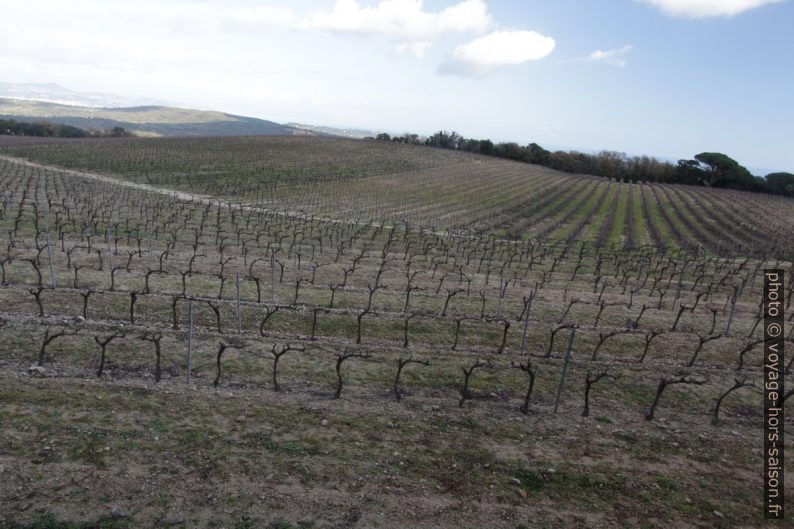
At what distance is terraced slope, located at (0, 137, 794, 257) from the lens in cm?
4009

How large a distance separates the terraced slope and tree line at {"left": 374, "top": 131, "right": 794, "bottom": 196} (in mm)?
10350

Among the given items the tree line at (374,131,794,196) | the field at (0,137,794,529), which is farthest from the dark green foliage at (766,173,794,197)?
the field at (0,137,794,529)

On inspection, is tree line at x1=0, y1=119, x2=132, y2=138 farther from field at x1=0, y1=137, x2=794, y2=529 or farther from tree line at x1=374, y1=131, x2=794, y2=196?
field at x1=0, y1=137, x2=794, y2=529

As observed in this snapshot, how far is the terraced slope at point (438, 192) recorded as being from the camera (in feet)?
132

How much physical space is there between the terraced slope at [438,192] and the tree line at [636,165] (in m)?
10.3

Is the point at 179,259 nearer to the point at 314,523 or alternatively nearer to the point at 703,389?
the point at 314,523

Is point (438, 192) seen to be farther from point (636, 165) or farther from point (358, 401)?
point (636, 165)

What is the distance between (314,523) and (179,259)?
15.0 meters

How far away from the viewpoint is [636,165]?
92562 millimetres

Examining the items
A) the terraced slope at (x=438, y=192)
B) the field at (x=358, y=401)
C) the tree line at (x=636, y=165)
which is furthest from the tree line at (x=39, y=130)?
the field at (x=358, y=401)

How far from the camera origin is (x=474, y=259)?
82.8 ft

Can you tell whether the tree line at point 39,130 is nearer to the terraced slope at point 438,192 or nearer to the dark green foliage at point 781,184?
the terraced slope at point 438,192

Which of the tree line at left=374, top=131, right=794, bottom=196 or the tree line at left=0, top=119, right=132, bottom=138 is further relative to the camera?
the tree line at left=0, top=119, right=132, bottom=138

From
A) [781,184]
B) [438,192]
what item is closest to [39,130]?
[438,192]
